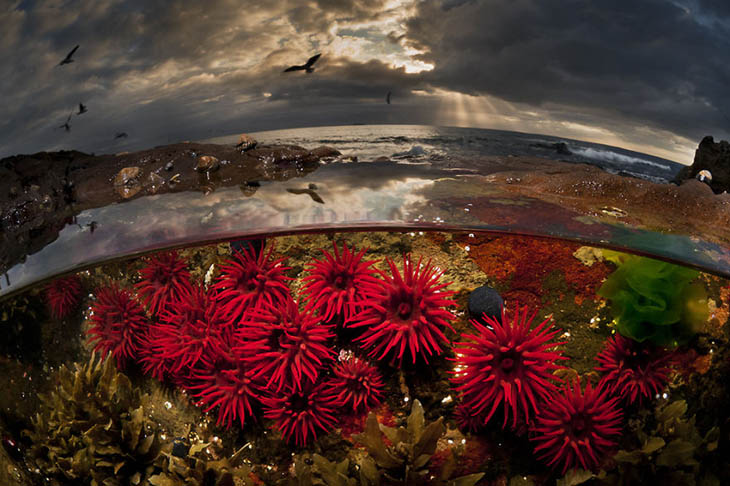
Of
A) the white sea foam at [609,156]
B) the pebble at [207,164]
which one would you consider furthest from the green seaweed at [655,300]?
the pebble at [207,164]

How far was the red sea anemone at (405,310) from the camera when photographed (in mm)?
3066

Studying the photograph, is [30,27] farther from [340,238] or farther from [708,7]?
[708,7]

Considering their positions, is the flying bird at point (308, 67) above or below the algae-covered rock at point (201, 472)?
above

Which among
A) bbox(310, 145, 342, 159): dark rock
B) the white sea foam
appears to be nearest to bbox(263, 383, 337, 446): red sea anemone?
bbox(310, 145, 342, 159): dark rock

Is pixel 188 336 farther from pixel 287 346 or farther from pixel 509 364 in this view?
pixel 509 364

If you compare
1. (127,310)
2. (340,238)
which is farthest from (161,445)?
(340,238)

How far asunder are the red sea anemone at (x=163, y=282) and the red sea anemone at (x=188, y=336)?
0.13m

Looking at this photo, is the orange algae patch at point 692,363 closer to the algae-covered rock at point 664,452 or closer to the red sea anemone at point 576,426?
the algae-covered rock at point 664,452

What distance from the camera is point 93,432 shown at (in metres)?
3.71

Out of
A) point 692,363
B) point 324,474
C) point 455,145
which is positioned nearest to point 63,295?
point 324,474

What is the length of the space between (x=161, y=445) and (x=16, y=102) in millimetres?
3122

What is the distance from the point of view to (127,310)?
399cm

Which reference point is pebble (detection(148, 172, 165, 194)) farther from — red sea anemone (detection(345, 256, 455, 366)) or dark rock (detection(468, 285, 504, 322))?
dark rock (detection(468, 285, 504, 322))

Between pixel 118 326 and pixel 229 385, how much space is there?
1.41 meters
